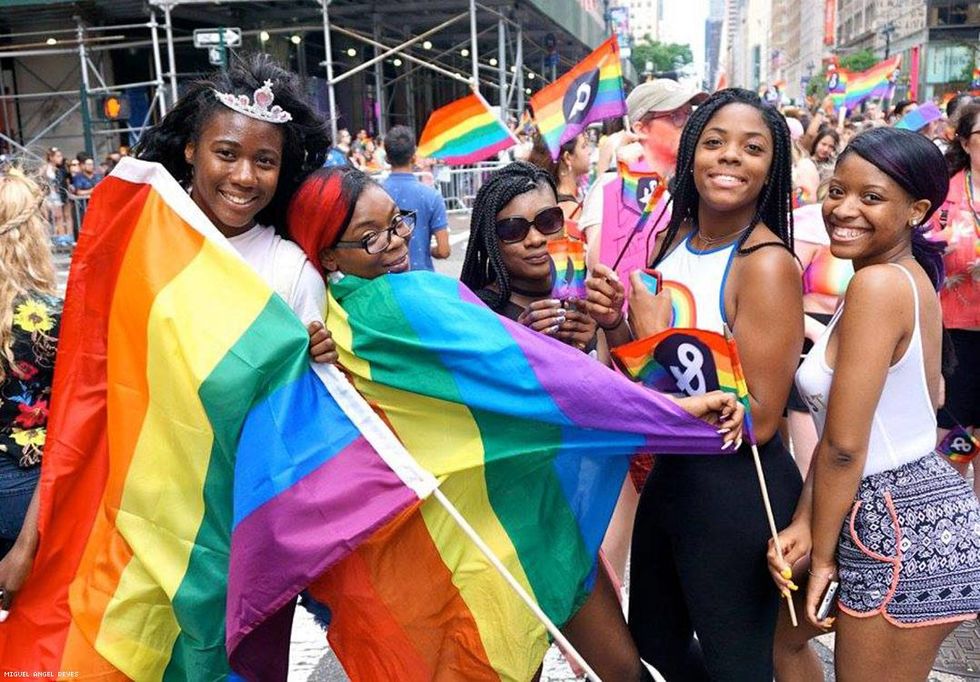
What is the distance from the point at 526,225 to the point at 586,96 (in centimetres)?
383

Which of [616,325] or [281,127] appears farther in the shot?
[281,127]

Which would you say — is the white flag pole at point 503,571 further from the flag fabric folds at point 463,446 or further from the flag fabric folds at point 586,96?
the flag fabric folds at point 586,96

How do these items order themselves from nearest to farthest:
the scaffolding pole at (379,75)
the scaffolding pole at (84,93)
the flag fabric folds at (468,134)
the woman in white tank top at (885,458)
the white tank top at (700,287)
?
the woman in white tank top at (885,458) < the white tank top at (700,287) < the flag fabric folds at (468,134) < the scaffolding pole at (84,93) < the scaffolding pole at (379,75)

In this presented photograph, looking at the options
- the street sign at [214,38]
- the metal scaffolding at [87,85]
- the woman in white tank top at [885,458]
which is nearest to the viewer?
the woman in white tank top at [885,458]

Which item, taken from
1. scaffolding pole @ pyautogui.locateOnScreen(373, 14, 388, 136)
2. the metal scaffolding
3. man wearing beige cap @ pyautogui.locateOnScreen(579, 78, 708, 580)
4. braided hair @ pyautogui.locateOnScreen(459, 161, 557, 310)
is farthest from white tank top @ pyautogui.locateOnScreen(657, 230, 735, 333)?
scaffolding pole @ pyautogui.locateOnScreen(373, 14, 388, 136)

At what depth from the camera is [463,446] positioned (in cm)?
247

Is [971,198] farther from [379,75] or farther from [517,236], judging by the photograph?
[379,75]

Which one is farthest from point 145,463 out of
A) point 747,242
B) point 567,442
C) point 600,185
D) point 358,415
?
point 600,185

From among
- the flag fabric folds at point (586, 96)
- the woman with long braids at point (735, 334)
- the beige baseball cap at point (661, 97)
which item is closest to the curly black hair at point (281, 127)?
the woman with long braids at point (735, 334)

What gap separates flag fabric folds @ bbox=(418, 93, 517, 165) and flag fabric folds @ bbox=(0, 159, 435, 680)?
583cm

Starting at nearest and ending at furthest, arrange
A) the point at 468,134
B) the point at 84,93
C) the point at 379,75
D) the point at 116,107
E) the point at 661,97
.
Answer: the point at 661,97
the point at 468,134
the point at 84,93
the point at 116,107
the point at 379,75

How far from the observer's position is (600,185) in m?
4.95

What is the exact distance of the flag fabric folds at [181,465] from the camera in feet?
7.81

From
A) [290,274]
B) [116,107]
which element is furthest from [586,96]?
[116,107]
